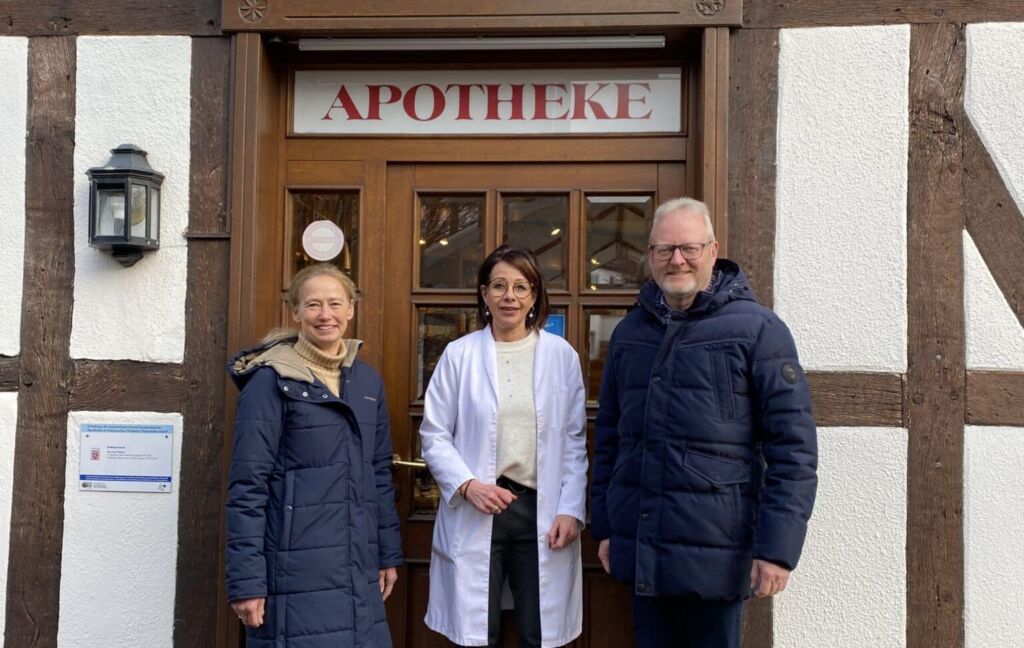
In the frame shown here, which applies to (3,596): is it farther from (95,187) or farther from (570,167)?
(570,167)

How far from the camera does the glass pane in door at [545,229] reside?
338cm

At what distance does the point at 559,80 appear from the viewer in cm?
340

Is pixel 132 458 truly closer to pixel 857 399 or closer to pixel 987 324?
pixel 857 399

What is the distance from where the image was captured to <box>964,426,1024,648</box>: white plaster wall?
2.96 m

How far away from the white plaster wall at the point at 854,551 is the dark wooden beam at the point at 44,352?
268cm

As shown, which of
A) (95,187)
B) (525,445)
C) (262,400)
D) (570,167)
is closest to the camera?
(262,400)

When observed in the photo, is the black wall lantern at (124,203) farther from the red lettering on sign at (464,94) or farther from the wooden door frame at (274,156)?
the red lettering on sign at (464,94)

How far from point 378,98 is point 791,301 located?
176 centimetres

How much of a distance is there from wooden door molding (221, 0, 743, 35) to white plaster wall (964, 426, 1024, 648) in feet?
5.82

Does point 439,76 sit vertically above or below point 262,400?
above

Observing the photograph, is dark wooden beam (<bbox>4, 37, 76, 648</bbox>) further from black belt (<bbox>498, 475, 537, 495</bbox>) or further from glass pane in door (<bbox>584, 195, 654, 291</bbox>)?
glass pane in door (<bbox>584, 195, 654, 291</bbox>)

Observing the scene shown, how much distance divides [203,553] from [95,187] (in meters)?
1.39

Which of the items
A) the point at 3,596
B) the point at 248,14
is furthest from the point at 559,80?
the point at 3,596

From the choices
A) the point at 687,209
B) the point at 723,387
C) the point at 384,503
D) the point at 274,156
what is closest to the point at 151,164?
the point at 274,156
